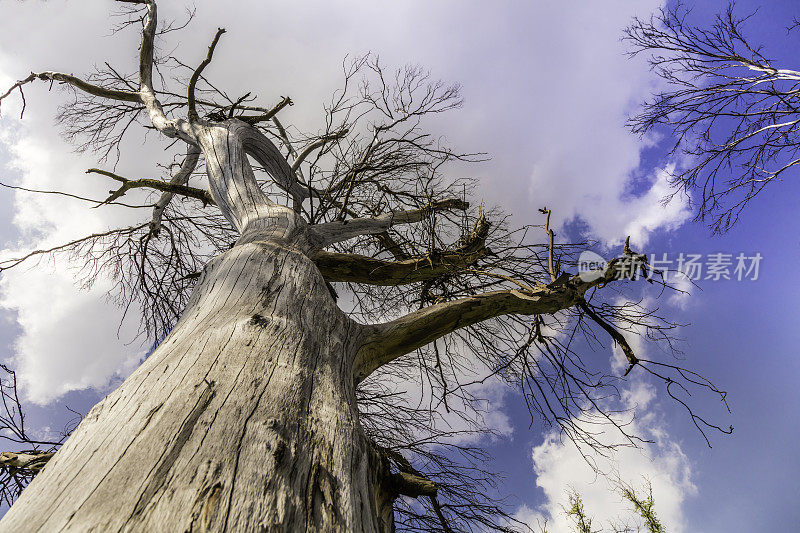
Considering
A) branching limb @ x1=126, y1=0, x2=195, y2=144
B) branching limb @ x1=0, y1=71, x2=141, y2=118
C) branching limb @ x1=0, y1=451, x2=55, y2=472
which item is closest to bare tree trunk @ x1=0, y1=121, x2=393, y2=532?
branching limb @ x1=0, y1=451, x2=55, y2=472

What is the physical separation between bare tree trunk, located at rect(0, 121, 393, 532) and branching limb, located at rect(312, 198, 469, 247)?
1.40m

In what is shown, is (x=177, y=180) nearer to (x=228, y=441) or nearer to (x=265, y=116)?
(x=265, y=116)

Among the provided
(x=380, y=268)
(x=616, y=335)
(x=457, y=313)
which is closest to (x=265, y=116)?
(x=380, y=268)

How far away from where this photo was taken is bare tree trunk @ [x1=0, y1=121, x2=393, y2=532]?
0.82m

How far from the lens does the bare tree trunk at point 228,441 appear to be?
821 mm

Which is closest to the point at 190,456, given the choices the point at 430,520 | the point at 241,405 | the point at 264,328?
the point at 241,405

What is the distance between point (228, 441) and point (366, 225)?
9.32 ft

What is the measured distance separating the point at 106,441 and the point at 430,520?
2585 millimetres

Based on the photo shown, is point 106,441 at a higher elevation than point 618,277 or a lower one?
lower

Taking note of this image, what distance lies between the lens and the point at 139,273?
15.0 ft

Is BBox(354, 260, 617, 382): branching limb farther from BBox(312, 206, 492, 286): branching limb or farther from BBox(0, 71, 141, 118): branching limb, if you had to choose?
BBox(0, 71, 141, 118): branching limb

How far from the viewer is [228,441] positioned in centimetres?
101

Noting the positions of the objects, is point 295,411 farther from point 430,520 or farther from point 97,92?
point 97,92

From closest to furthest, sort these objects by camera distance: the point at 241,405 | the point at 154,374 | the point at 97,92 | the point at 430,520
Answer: the point at 241,405
the point at 154,374
the point at 430,520
the point at 97,92
